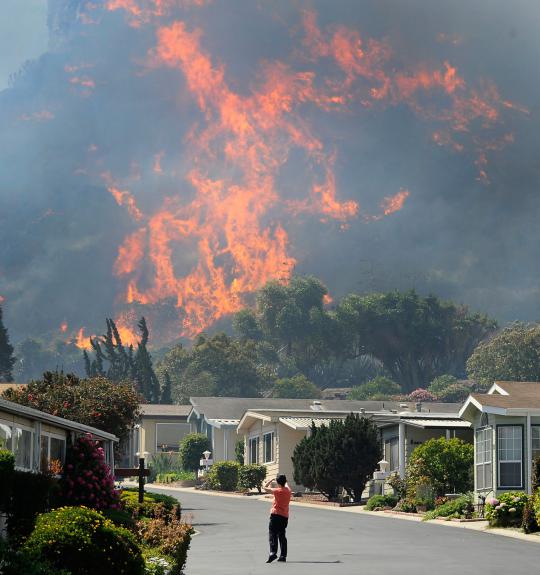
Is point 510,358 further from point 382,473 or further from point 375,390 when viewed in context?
point 382,473

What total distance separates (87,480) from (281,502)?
23.0 ft

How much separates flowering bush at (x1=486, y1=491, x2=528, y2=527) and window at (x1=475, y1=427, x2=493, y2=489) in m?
7.05

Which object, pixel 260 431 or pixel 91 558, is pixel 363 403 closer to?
pixel 260 431

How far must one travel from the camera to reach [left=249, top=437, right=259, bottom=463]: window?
68944 millimetres

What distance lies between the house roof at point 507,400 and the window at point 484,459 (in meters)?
0.96

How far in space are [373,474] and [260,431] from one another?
17125 mm

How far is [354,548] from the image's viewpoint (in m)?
29.5

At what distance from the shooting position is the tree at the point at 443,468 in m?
47.0

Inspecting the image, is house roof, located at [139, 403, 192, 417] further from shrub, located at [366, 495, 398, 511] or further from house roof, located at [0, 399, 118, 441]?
house roof, located at [0, 399, 118, 441]

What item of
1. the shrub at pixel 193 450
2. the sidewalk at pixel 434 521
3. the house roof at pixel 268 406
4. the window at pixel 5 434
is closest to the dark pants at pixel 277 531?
the window at pixel 5 434

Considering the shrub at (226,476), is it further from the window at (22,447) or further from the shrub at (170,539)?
the window at (22,447)

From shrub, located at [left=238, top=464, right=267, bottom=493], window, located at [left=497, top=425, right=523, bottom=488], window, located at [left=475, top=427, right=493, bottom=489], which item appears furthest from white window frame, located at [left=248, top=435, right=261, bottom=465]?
window, located at [left=497, top=425, right=523, bottom=488]

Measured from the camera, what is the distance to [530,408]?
140 feet

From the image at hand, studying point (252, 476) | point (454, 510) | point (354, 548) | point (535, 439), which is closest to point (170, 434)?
point (252, 476)
